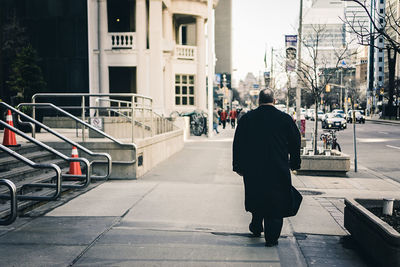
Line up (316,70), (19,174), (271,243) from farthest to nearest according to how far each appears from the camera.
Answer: (316,70)
(19,174)
(271,243)

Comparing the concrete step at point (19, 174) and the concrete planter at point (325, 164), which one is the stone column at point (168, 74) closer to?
the concrete planter at point (325, 164)

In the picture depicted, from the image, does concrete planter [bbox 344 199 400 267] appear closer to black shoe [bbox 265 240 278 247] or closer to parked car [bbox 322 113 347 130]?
black shoe [bbox 265 240 278 247]

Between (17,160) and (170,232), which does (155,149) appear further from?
(170,232)

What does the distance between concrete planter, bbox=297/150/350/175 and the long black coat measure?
6724mm

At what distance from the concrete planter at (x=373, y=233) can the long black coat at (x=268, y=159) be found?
86 cm

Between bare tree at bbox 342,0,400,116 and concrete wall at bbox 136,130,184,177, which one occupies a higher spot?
bare tree at bbox 342,0,400,116

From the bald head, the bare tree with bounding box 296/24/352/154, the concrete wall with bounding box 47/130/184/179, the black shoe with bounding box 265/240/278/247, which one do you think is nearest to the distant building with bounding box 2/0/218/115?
the bare tree with bounding box 296/24/352/154

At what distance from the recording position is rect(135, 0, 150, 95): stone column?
2439 centimetres

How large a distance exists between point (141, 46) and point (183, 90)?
5545 millimetres

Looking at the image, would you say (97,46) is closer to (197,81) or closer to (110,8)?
(110,8)

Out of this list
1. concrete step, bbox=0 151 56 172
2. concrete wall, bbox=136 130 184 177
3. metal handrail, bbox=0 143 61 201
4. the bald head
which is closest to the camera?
metal handrail, bbox=0 143 61 201

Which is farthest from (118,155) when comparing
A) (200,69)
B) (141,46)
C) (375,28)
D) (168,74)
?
(200,69)

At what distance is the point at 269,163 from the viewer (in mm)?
4984

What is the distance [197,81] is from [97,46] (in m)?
7.39
